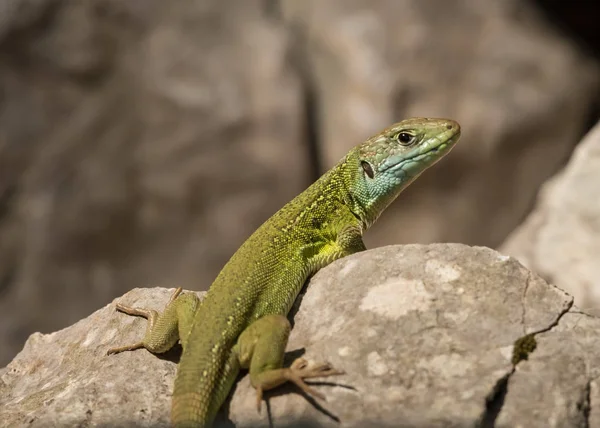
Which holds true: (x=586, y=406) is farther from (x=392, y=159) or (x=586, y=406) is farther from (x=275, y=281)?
(x=392, y=159)

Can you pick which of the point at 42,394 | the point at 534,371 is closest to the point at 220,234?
the point at 42,394

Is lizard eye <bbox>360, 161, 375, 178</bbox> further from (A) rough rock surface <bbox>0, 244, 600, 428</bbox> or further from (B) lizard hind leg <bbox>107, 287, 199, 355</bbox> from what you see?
(B) lizard hind leg <bbox>107, 287, 199, 355</bbox>

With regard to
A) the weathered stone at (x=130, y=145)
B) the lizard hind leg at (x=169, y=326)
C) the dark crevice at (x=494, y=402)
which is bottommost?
the dark crevice at (x=494, y=402)

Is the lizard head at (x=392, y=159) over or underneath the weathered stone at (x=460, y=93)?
underneath

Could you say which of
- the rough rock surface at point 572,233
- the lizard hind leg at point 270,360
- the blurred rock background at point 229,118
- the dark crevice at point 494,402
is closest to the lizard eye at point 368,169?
the lizard hind leg at point 270,360

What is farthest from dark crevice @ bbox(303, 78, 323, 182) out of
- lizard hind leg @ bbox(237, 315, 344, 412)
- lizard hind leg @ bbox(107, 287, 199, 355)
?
lizard hind leg @ bbox(237, 315, 344, 412)

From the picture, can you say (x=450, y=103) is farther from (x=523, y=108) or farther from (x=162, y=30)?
(x=162, y=30)

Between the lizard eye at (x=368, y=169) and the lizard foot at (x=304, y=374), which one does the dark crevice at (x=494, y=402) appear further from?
the lizard eye at (x=368, y=169)

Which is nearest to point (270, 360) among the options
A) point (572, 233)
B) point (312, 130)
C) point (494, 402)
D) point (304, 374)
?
point (304, 374)
